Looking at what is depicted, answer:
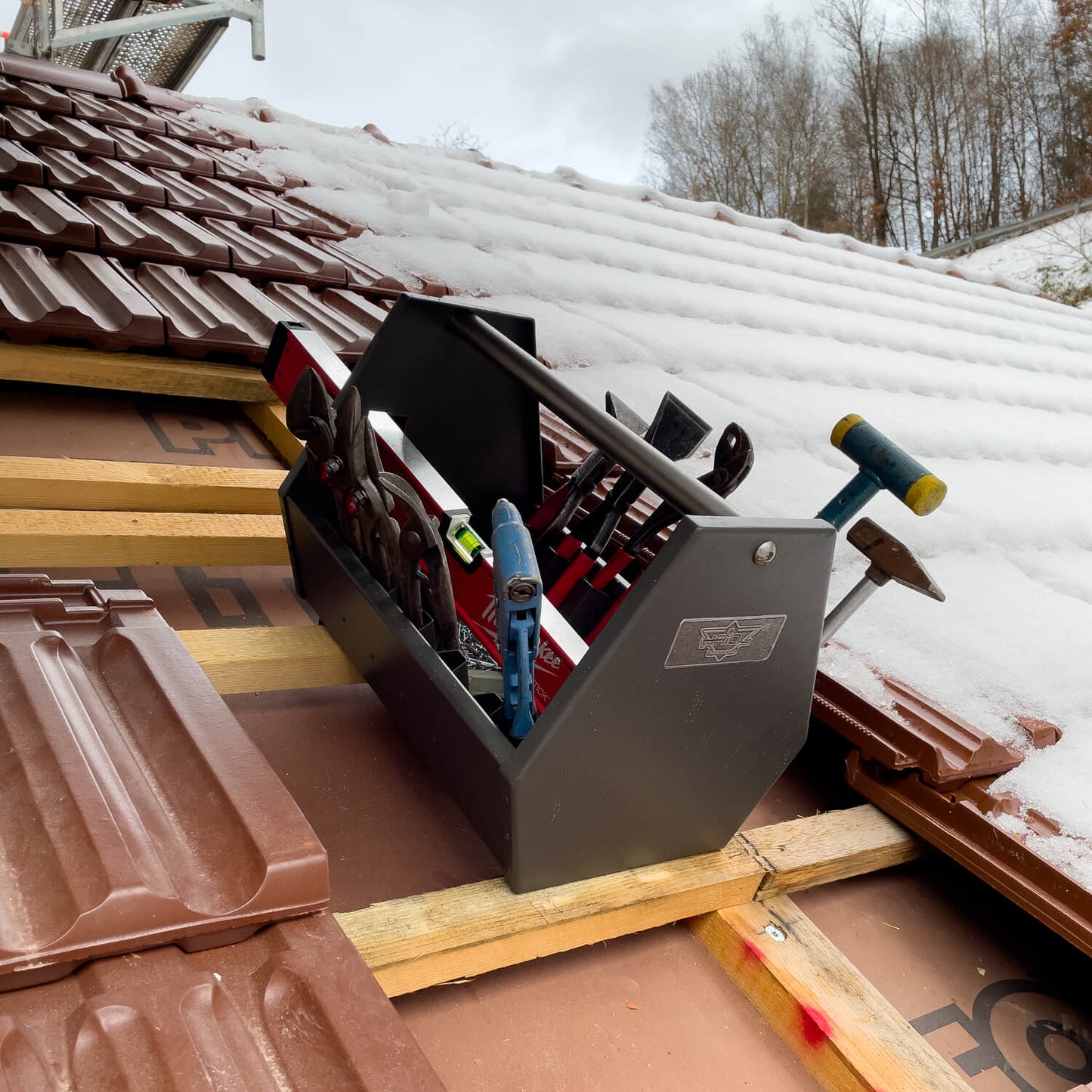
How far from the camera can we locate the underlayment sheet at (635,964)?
1.05 m

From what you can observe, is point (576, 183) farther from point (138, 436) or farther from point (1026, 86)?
point (1026, 86)

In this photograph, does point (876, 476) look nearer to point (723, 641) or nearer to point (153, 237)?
point (723, 641)

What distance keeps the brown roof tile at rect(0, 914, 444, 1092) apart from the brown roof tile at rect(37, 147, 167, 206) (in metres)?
2.64

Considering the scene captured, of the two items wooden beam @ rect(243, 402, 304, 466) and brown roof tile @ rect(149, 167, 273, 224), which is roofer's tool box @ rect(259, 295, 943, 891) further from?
brown roof tile @ rect(149, 167, 273, 224)

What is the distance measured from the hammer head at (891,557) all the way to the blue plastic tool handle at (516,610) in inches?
21.7

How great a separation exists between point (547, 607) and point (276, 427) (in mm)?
1197

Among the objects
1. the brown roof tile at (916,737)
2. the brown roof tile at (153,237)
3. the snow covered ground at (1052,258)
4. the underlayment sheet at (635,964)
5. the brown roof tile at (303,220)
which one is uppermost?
the snow covered ground at (1052,258)

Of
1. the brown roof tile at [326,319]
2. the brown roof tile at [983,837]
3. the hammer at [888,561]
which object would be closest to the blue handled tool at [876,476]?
Answer: the hammer at [888,561]

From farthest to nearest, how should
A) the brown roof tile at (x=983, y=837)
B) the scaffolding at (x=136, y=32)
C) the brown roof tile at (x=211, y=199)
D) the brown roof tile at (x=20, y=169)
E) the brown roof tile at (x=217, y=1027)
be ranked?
the scaffolding at (x=136, y=32) → the brown roof tile at (x=211, y=199) → the brown roof tile at (x=20, y=169) → the brown roof tile at (x=983, y=837) → the brown roof tile at (x=217, y=1027)

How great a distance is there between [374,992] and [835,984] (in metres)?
0.64

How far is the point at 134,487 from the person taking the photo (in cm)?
175

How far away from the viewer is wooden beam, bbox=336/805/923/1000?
3.28 feet

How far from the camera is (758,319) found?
389 cm

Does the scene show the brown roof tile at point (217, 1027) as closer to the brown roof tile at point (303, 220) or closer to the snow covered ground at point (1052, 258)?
the brown roof tile at point (303, 220)
